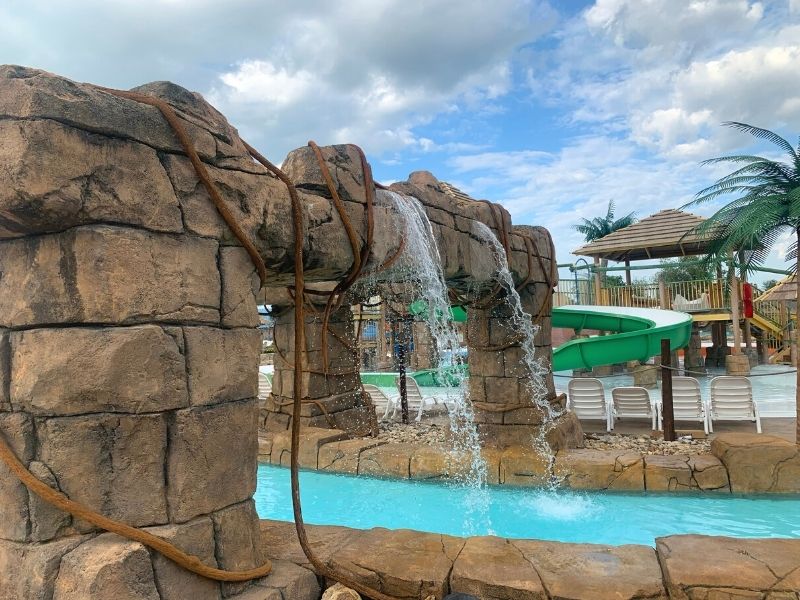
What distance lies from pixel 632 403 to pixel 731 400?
1.21 metres

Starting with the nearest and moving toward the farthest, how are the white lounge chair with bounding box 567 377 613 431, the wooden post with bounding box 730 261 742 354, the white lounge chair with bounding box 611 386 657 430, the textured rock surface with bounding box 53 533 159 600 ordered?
the textured rock surface with bounding box 53 533 159 600 < the white lounge chair with bounding box 611 386 657 430 < the white lounge chair with bounding box 567 377 613 431 < the wooden post with bounding box 730 261 742 354

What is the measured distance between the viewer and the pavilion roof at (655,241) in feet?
47.9

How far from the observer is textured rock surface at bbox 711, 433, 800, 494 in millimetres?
5141

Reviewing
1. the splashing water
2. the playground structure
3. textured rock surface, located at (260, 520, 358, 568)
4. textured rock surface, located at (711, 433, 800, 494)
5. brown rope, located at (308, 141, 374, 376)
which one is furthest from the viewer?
the playground structure

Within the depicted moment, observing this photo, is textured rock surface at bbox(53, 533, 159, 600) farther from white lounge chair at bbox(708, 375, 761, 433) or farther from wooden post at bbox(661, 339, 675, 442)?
white lounge chair at bbox(708, 375, 761, 433)

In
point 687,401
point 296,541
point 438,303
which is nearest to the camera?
point 296,541

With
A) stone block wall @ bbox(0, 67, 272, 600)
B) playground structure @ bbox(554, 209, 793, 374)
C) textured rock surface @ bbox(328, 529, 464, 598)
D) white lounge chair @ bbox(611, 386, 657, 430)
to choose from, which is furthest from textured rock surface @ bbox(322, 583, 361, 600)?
playground structure @ bbox(554, 209, 793, 374)

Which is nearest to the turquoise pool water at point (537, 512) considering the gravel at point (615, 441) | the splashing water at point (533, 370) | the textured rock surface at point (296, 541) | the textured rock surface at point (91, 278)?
the splashing water at point (533, 370)

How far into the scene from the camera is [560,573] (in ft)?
8.62

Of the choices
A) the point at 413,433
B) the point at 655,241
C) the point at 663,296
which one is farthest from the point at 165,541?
the point at 655,241

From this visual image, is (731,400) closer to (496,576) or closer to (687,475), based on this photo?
(687,475)

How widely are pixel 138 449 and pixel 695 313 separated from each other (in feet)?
49.3

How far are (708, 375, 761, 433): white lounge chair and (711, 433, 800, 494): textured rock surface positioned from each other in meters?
2.25

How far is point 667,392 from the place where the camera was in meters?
6.60
